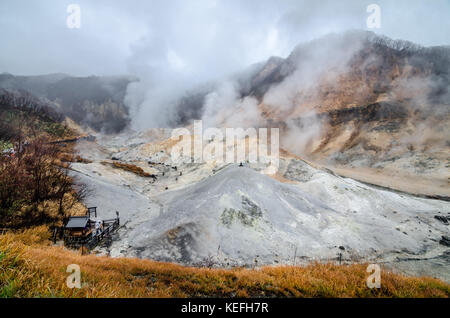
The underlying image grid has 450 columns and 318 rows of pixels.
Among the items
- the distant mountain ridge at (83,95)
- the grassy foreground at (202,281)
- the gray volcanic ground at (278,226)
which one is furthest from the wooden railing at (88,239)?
the distant mountain ridge at (83,95)

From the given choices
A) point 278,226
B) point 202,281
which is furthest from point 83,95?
point 202,281

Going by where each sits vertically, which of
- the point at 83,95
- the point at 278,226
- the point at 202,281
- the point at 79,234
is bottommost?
the point at 278,226

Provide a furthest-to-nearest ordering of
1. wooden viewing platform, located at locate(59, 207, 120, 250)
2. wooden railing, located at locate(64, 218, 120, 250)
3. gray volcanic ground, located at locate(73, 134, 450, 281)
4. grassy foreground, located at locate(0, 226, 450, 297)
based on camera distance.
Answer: gray volcanic ground, located at locate(73, 134, 450, 281) → wooden viewing platform, located at locate(59, 207, 120, 250) → wooden railing, located at locate(64, 218, 120, 250) → grassy foreground, located at locate(0, 226, 450, 297)

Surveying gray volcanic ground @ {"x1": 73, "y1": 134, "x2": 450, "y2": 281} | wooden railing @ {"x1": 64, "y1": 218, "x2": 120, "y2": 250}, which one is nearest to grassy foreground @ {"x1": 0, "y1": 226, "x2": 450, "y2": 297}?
gray volcanic ground @ {"x1": 73, "y1": 134, "x2": 450, "y2": 281}

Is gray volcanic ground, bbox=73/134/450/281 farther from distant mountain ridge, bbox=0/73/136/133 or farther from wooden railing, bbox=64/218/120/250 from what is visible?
distant mountain ridge, bbox=0/73/136/133

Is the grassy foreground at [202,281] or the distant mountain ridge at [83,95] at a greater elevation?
the distant mountain ridge at [83,95]

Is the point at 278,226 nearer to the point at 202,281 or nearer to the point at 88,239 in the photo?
the point at 202,281

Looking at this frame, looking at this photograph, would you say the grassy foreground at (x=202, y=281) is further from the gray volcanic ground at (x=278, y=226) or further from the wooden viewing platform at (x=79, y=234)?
the wooden viewing platform at (x=79, y=234)
